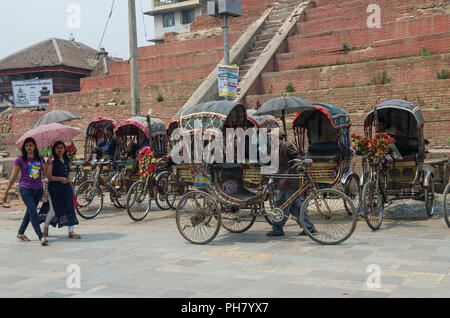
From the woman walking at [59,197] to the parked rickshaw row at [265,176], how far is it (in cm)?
175

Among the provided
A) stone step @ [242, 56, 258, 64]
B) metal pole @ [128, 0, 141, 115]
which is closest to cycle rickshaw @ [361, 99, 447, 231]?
metal pole @ [128, 0, 141, 115]

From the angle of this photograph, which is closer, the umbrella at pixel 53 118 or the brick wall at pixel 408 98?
the umbrella at pixel 53 118

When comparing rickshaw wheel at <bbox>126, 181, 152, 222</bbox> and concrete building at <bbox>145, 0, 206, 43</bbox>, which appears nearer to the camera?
rickshaw wheel at <bbox>126, 181, 152, 222</bbox>

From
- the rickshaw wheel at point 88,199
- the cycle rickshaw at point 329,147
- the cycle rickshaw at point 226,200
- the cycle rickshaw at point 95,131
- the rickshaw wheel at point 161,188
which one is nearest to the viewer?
the cycle rickshaw at point 226,200

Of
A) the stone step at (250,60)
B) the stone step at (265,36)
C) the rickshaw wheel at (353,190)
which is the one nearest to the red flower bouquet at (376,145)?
the rickshaw wheel at (353,190)

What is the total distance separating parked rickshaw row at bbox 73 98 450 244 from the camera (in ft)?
26.9

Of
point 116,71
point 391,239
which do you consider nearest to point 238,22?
point 116,71

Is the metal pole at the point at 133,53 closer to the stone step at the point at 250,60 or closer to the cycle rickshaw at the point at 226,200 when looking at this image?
the cycle rickshaw at the point at 226,200

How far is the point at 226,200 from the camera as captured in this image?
8.48 meters

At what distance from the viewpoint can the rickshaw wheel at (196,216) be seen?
8266mm

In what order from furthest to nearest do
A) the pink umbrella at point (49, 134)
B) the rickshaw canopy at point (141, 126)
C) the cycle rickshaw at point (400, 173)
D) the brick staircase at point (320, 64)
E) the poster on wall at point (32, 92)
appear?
the poster on wall at point (32, 92), the brick staircase at point (320, 64), the rickshaw canopy at point (141, 126), the pink umbrella at point (49, 134), the cycle rickshaw at point (400, 173)

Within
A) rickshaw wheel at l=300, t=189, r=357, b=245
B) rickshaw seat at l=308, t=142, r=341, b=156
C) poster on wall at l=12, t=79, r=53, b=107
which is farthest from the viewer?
poster on wall at l=12, t=79, r=53, b=107

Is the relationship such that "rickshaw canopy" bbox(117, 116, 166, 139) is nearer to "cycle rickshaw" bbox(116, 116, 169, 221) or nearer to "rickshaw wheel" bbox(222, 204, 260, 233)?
"cycle rickshaw" bbox(116, 116, 169, 221)

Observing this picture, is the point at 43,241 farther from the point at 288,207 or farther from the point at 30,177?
the point at 288,207
